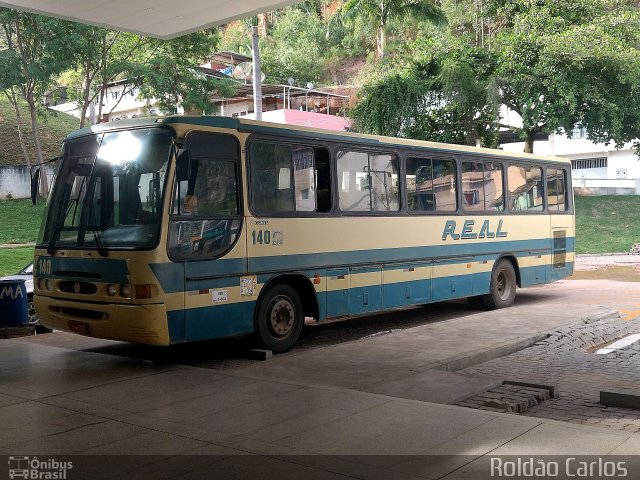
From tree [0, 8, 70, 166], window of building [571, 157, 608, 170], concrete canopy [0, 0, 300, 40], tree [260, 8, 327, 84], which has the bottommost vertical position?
concrete canopy [0, 0, 300, 40]

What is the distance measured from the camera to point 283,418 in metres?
6.59

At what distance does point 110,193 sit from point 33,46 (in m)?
19.7

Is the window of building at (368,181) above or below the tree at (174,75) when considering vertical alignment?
below

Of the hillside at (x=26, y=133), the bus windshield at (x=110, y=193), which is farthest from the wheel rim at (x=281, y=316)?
the hillside at (x=26, y=133)

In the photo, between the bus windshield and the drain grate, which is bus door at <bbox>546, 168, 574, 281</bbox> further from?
the bus windshield

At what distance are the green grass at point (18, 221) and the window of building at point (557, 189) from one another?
1833 centimetres

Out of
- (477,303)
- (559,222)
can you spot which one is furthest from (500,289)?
(559,222)

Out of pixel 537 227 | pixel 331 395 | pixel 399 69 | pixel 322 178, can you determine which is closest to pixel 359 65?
pixel 399 69

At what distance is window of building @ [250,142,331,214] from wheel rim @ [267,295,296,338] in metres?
1.27

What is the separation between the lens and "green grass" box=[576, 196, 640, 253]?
32.4 metres

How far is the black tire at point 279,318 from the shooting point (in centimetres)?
989

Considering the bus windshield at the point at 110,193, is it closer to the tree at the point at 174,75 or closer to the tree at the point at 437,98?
the tree at the point at 174,75

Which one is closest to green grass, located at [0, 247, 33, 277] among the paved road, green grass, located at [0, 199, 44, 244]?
green grass, located at [0, 199, 44, 244]

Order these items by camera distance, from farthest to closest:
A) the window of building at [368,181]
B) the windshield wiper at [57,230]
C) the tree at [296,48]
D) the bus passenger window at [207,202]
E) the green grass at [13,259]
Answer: the tree at [296,48]
the green grass at [13,259]
the window of building at [368,181]
the windshield wiper at [57,230]
the bus passenger window at [207,202]
